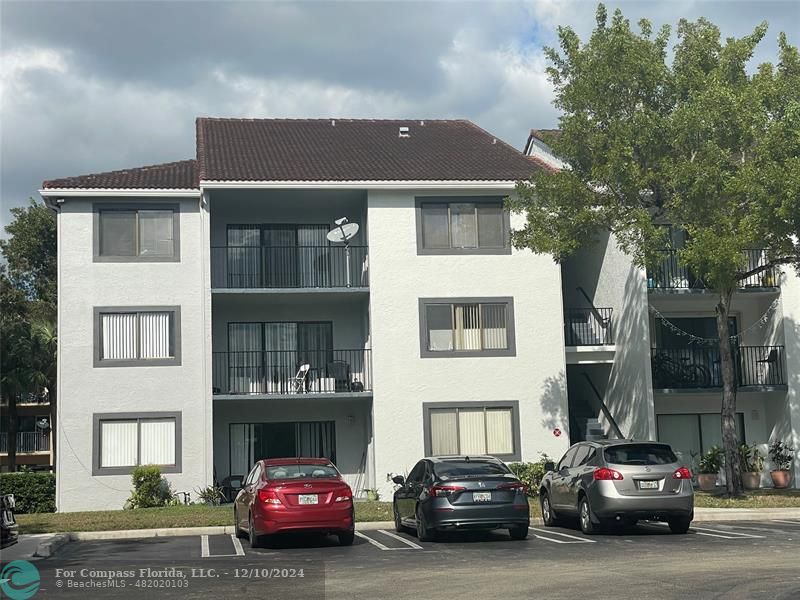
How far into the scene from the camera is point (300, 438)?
31766 millimetres

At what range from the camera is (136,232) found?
97.7 ft

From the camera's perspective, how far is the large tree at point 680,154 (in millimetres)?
23812

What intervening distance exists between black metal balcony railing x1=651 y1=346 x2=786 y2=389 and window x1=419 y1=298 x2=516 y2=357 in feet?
16.8

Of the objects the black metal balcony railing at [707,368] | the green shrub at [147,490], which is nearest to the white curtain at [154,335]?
the green shrub at [147,490]

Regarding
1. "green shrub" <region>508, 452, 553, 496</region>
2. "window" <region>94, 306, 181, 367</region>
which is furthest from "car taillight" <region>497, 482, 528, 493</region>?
"window" <region>94, 306, 181, 367</region>

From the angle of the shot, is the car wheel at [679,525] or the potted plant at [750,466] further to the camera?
the potted plant at [750,466]

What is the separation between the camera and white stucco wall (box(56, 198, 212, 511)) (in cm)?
2866

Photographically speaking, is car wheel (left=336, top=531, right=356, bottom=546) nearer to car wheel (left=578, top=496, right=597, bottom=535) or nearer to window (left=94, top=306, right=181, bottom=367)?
car wheel (left=578, top=496, right=597, bottom=535)

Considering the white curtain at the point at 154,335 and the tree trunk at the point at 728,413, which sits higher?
the white curtain at the point at 154,335

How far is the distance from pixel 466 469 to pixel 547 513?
3.47 metres

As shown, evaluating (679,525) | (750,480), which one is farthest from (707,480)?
(679,525)

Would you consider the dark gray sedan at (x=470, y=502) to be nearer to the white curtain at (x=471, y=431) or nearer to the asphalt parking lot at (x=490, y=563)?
the asphalt parking lot at (x=490, y=563)

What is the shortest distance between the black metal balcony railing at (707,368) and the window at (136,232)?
14.6m

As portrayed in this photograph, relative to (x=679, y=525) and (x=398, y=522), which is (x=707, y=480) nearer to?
(x=679, y=525)
